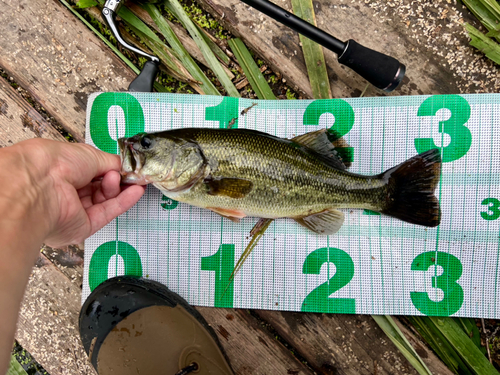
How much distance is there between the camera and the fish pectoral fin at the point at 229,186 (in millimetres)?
2193

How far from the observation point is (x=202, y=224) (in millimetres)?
2617

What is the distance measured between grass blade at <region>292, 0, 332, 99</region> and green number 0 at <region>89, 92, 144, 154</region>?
1487 millimetres

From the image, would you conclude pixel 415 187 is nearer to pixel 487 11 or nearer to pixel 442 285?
pixel 442 285

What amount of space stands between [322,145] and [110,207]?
5.48 ft

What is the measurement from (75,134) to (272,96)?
5.81ft

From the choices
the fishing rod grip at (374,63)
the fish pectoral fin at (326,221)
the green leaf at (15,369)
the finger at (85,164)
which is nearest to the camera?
the finger at (85,164)

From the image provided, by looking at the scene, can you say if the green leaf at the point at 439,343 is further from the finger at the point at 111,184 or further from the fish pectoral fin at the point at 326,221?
the finger at the point at 111,184

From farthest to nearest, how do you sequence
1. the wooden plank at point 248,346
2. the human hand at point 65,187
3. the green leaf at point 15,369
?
the green leaf at point 15,369
the wooden plank at point 248,346
the human hand at point 65,187

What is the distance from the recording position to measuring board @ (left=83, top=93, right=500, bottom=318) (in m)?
2.48

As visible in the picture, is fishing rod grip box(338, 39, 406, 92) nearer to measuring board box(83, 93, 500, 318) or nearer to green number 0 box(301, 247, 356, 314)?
measuring board box(83, 93, 500, 318)

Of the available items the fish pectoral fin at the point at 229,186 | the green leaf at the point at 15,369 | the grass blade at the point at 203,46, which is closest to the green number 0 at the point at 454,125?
the fish pectoral fin at the point at 229,186

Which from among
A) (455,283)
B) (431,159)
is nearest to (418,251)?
(455,283)

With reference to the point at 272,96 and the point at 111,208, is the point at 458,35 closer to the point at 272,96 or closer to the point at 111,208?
the point at 272,96

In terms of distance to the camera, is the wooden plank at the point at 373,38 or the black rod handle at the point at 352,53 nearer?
the black rod handle at the point at 352,53
